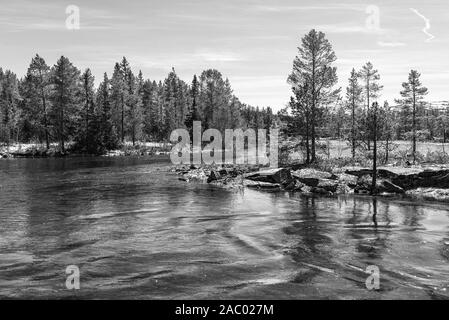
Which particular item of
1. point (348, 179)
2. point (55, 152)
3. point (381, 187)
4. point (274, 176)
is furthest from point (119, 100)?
point (381, 187)

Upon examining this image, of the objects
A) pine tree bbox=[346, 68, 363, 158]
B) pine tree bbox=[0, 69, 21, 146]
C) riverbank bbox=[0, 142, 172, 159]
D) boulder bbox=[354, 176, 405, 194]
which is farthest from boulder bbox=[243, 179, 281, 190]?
pine tree bbox=[0, 69, 21, 146]

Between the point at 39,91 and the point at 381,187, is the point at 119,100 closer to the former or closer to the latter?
the point at 39,91

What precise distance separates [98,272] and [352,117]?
56186 millimetres

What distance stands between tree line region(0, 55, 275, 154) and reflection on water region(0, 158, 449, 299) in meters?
44.7

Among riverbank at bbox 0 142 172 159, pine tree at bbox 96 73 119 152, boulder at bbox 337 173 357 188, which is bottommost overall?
boulder at bbox 337 173 357 188

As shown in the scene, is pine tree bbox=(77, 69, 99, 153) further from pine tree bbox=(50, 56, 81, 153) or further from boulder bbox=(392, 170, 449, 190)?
boulder bbox=(392, 170, 449, 190)

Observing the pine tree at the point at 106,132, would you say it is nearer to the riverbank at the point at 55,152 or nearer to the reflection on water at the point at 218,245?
the riverbank at the point at 55,152

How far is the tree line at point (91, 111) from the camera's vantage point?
72.6 meters

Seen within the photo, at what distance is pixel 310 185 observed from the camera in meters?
34.5

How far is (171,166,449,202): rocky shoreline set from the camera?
3262 centimetres

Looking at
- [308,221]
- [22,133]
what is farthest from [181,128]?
[308,221]

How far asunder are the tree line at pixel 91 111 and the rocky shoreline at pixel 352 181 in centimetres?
3906

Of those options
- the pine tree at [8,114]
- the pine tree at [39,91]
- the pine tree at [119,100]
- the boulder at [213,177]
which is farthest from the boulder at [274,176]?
the pine tree at [8,114]
